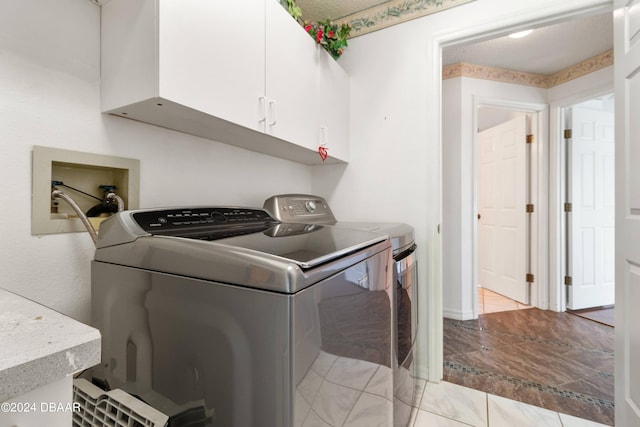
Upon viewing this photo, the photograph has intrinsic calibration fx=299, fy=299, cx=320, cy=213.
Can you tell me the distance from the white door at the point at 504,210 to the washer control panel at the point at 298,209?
2.59m

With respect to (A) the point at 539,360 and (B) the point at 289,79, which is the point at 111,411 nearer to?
(B) the point at 289,79

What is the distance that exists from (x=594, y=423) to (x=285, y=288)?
196 cm

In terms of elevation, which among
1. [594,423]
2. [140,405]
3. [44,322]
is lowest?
[594,423]

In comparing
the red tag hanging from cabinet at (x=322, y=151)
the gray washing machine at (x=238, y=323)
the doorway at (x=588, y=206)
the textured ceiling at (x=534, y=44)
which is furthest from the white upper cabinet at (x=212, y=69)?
the doorway at (x=588, y=206)

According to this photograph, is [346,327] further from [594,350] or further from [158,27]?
[594,350]

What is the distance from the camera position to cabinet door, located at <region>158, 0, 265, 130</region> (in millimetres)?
910

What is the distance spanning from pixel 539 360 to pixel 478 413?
36.1 inches

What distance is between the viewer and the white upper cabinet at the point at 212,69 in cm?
91

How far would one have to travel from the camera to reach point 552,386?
1.84 m

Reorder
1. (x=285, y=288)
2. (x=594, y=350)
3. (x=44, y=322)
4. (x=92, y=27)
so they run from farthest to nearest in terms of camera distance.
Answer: (x=594, y=350) < (x=92, y=27) < (x=285, y=288) < (x=44, y=322)

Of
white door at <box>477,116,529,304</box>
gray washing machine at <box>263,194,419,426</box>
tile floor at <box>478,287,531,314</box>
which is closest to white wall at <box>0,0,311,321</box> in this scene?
gray washing machine at <box>263,194,419,426</box>

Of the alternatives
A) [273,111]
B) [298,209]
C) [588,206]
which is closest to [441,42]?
[273,111]

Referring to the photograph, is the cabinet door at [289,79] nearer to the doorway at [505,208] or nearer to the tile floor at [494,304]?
the doorway at [505,208]

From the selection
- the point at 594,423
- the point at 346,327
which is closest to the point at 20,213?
the point at 346,327
